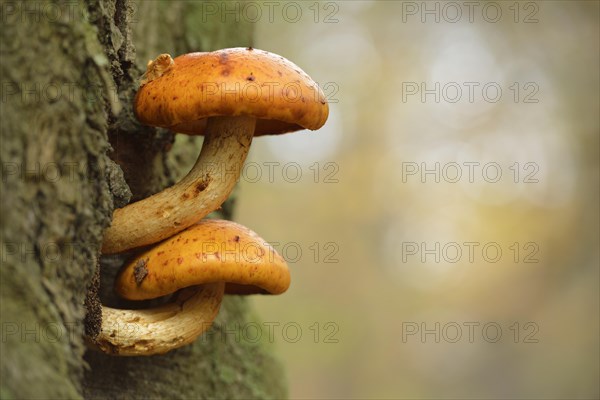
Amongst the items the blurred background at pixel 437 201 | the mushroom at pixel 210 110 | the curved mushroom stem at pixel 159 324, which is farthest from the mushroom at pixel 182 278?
the blurred background at pixel 437 201

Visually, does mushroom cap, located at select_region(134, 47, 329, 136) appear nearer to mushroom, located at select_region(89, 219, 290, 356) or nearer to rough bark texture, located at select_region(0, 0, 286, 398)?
rough bark texture, located at select_region(0, 0, 286, 398)

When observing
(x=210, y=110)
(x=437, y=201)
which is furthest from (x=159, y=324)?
(x=437, y=201)

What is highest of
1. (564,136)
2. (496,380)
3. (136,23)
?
(136,23)

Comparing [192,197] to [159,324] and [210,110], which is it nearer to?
[210,110]

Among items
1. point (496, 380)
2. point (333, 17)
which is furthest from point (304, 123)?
point (496, 380)

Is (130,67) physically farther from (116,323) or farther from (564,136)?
(564,136)

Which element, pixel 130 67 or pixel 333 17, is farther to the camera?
pixel 333 17
